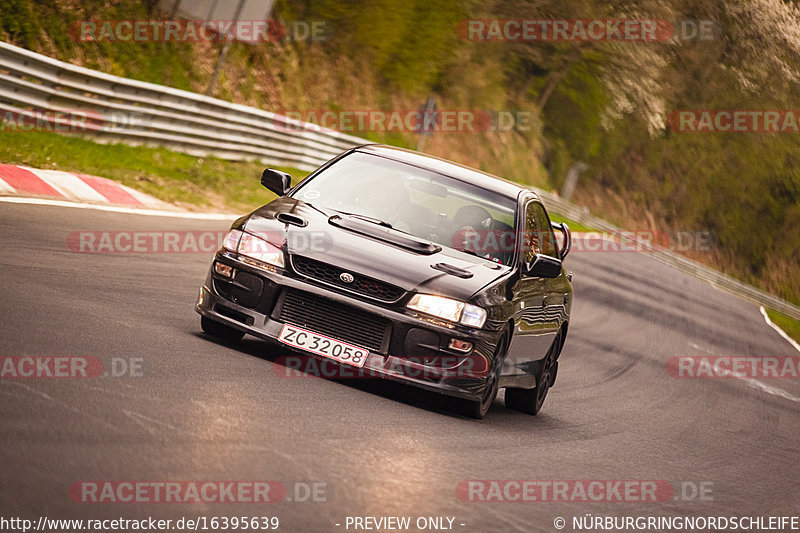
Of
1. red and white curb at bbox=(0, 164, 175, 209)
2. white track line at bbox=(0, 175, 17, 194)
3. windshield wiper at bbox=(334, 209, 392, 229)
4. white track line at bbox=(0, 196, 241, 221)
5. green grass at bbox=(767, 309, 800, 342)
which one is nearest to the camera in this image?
windshield wiper at bbox=(334, 209, 392, 229)

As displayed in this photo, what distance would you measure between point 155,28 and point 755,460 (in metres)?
18.3

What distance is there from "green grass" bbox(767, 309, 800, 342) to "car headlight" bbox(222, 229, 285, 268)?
953 inches

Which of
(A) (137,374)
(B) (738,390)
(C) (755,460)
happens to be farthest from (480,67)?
(A) (137,374)

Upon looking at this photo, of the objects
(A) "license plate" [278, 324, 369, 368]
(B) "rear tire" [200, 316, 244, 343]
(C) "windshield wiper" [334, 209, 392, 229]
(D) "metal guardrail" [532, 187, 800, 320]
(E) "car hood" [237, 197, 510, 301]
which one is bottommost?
(D) "metal guardrail" [532, 187, 800, 320]

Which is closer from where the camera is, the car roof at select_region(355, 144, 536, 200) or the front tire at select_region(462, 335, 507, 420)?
the front tire at select_region(462, 335, 507, 420)

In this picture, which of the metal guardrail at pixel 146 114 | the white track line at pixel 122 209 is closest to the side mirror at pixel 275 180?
the white track line at pixel 122 209

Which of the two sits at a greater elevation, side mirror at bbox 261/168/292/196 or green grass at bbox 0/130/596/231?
side mirror at bbox 261/168/292/196

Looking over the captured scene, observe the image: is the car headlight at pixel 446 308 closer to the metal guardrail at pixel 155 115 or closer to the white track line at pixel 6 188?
the white track line at pixel 6 188

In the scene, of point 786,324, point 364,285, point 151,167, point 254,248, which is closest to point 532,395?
point 364,285

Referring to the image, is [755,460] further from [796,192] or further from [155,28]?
[796,192]

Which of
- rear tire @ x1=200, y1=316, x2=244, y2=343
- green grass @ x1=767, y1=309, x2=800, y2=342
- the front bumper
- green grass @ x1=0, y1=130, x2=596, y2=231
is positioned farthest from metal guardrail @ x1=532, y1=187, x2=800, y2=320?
the front bumper

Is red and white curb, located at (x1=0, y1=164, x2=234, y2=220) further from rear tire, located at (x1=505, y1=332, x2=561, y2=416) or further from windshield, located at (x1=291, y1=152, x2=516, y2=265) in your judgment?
rear tire, located at (x1=505, y1=332, x2=561, y2=416)

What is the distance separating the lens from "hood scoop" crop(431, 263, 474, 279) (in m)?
7.53

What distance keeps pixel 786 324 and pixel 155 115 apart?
23.0 metres
